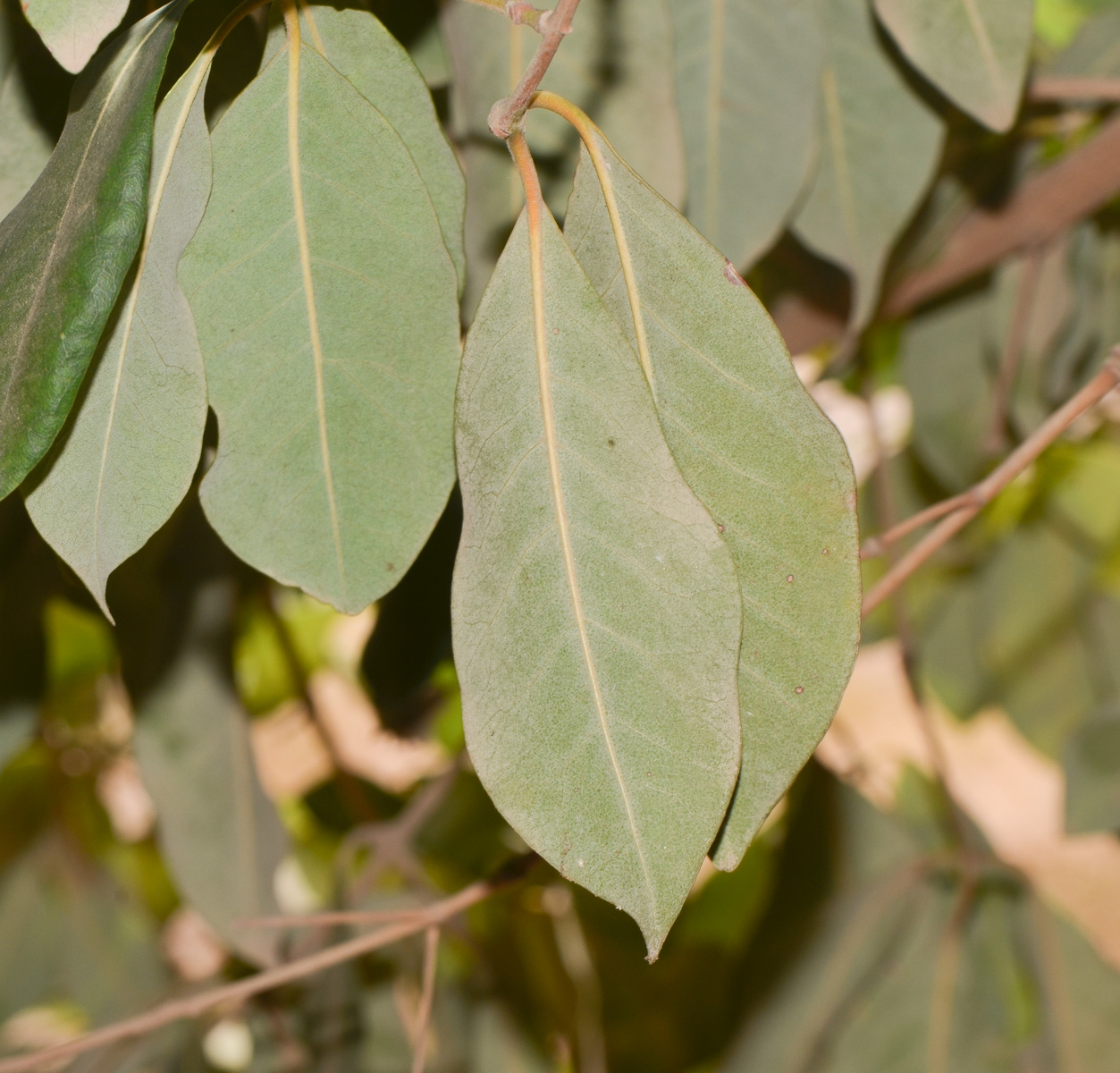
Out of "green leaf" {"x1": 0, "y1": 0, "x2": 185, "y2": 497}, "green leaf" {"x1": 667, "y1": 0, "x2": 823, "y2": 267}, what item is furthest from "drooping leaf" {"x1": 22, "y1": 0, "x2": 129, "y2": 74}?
"green leaf" {"x1": 667, "y1": 0, "x2": 823, "y2": 267}

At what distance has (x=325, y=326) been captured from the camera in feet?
0.97

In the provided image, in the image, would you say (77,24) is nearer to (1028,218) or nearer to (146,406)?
(146,406)

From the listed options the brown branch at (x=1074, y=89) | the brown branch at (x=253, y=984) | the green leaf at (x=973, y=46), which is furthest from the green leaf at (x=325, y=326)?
the brown branch at (x=1074, y=89)

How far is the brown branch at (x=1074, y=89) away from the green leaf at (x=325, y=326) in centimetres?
44

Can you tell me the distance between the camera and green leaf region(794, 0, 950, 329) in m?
0.49

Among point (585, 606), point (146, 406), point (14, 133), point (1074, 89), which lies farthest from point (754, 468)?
point (1074, 89)

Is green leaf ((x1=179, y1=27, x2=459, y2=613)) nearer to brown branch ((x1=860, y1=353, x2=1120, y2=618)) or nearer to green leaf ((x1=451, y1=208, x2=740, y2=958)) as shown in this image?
green leaf ((x1=451, y1=208, x2=740, y2=958))

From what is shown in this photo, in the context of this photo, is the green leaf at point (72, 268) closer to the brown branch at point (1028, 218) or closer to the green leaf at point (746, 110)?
the green leaf at point (746, 110)

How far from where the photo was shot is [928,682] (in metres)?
1.00

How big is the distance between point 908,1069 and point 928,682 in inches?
15.2

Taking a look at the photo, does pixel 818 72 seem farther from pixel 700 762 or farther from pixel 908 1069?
pixel 908 1069

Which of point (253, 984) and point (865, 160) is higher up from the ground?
point (865, 160)

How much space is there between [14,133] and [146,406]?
0.14m

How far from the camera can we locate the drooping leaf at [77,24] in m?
0.27
